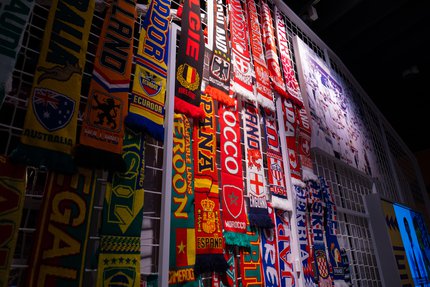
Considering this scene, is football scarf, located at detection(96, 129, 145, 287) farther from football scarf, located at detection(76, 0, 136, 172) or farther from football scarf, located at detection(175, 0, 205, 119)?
football scarf, located at detection(175, 0, 205, 119)

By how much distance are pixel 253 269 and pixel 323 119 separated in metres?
1.57

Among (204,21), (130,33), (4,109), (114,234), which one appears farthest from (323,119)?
(4,109)

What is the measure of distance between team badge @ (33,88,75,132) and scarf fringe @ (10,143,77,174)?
0.08 m

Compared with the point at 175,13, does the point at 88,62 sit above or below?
below

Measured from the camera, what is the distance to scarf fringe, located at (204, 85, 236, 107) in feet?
4.93

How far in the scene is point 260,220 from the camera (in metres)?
1.46

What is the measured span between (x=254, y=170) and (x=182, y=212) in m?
0.57

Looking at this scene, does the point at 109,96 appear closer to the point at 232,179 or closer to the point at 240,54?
the point at 232,179

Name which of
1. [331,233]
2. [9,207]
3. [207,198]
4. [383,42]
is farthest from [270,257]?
[383,42]

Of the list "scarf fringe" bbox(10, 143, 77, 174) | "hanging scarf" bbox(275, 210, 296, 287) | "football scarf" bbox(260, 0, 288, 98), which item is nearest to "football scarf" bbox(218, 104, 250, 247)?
"hanging scarf" bbox(275, 210, 296, 287)

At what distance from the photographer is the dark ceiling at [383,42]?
11.2 ft

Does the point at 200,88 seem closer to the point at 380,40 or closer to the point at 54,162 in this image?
the point at 54,162

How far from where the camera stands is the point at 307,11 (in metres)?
3.27

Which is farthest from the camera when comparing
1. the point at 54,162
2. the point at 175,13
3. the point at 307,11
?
the point at 307,11
